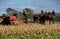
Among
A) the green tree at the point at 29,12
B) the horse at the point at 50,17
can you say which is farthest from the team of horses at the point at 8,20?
the horse at the point at 50,17

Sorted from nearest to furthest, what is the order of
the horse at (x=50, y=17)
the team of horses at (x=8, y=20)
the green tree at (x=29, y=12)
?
the team of horses at (x=8, y=20), the horse at (x=50, y=17), the green tree at (x=29, y=12)

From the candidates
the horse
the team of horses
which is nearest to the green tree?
the horse

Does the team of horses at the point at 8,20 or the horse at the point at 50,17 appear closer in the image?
the team of horses at the point at 8,20

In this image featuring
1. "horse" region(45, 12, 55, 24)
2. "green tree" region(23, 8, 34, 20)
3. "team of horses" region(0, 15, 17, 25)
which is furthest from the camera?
"green tree" region(23, 8, 34, 20)

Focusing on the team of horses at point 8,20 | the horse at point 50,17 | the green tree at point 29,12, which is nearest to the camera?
the team of horses at point 8,20

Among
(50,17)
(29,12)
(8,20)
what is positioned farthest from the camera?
(29,12)

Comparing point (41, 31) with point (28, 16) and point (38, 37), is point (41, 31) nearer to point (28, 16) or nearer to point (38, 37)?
point (38, 37)

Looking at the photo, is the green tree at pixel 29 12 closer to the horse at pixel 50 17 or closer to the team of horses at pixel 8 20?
the horse at pixel 50 17

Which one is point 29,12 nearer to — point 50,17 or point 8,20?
point 50,17

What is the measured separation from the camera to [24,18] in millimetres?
8055

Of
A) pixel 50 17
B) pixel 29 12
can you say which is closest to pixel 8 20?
pixel 29 12

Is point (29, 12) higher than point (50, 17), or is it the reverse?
point (29, 12)

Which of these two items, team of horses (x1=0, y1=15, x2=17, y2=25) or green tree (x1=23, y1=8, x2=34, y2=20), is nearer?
team of horses (x1=0, y1=15, x2=17, y2=25)

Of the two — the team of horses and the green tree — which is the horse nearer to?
the green tree
